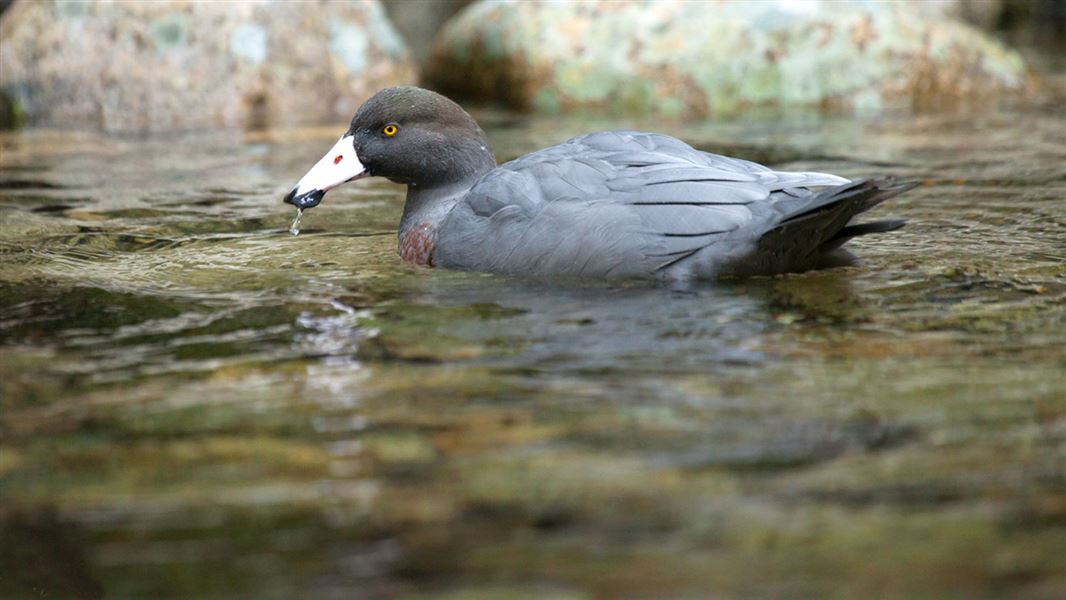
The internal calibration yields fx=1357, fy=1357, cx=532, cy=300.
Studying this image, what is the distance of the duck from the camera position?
173 inches

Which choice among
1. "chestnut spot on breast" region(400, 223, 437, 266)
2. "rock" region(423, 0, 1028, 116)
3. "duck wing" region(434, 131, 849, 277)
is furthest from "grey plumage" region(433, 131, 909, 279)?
"rock" region(423, 0, 1028, 116)

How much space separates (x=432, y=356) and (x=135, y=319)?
1.08 metres

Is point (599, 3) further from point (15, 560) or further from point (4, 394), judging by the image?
point (15, 560)

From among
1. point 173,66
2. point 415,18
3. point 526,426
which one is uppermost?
point 415,18

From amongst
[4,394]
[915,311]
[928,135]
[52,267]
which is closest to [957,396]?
[915,311]

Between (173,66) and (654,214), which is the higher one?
(173,66)

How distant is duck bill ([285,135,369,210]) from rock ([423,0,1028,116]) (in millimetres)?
4694

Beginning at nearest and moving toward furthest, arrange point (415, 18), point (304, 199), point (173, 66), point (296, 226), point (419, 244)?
point (419, 244)
point (304, 199)
point (296, 226)
point (173, 66)
point (415, 18)

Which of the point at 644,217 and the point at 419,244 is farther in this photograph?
the point at 419,244

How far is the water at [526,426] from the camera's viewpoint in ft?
8.04

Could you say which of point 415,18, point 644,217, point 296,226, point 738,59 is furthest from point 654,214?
point 415,18

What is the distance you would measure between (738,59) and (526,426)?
24.0 ft

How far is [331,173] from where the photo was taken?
17.8 feet

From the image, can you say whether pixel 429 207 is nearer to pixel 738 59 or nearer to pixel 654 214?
pixel 654 214
